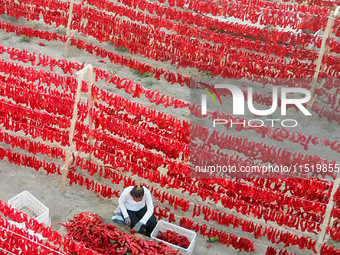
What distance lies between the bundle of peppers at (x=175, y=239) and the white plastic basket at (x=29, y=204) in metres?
1.88

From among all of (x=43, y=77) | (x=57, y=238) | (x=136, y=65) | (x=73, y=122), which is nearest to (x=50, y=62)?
(x=43, y=77)

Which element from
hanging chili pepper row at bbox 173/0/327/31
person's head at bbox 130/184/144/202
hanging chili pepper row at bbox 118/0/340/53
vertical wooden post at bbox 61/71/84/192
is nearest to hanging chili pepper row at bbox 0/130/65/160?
vertical wooden post at bbox 61/71/84/192

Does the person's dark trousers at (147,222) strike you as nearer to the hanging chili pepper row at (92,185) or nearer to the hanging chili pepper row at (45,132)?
the hanging chili pepper row at (92,185)

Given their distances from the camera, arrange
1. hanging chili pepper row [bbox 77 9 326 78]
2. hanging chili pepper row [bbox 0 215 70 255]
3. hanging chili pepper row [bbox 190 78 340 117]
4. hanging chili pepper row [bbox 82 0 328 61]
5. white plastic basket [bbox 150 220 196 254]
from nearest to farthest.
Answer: hanging chili pepper row [bbox 0 215 70 255] < white plastic basket [bbox 150 220 196 254] < hanging chili pepper row [bbox 190 78 340 117] < hanging chili pepper row [bbox 82 0 328 61] < hanging chili pepper row [bbox 77 9 326 78]

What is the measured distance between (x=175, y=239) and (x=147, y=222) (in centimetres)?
51

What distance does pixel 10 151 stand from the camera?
7.85 metres

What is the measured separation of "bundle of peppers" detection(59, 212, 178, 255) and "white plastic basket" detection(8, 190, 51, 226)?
817 mm

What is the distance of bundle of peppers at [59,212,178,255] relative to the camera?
579 centimetres

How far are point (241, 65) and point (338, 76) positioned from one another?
218 cm

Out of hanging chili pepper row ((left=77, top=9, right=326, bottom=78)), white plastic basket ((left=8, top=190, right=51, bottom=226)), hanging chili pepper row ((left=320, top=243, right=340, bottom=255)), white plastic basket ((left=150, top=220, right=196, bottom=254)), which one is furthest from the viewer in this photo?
hanging chili pepper row ((left=77, top=9, right=326, bottom=78))

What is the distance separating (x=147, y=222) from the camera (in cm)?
677

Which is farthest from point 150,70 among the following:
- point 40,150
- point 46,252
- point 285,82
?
point 46,252

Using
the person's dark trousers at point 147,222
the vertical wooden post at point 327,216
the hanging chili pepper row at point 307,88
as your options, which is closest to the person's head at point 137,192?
the person's dark trousers at point 147,222

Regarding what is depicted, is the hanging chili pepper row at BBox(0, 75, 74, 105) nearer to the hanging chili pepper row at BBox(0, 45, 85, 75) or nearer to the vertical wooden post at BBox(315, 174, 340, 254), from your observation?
the hanging chili pepper row at BBox(0, 45, 85, 75)
